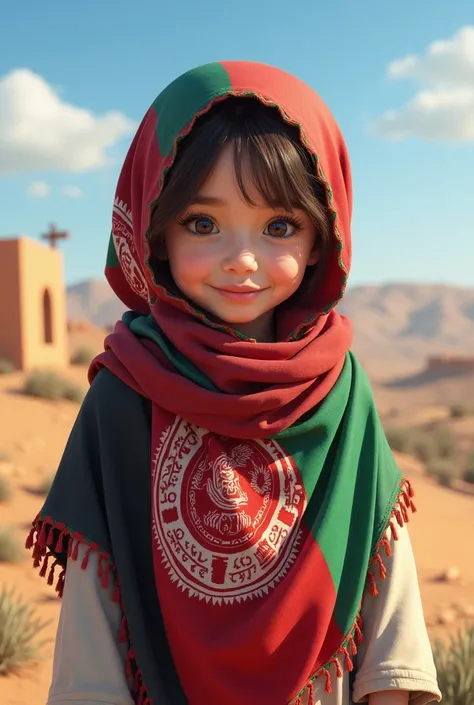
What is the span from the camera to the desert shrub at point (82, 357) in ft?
70.4

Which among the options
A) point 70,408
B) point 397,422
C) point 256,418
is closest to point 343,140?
point 256,418

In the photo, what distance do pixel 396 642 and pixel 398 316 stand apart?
103972 millimetres

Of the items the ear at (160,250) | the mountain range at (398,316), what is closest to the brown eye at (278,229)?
the ear at (160,250)

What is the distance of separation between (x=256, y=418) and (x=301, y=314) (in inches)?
12.9

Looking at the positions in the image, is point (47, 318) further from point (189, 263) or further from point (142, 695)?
point (142, 695)

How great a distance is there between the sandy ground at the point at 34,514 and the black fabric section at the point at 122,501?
338 cm

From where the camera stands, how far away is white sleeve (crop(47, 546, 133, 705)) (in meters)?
1.58

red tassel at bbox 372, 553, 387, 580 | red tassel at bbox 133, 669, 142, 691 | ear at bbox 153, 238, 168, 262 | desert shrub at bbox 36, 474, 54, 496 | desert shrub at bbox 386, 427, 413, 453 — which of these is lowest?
red tassel at bbox 133, 669, 142, 691

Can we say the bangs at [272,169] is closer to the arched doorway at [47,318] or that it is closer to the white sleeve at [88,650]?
the white sleeve at [88,650]

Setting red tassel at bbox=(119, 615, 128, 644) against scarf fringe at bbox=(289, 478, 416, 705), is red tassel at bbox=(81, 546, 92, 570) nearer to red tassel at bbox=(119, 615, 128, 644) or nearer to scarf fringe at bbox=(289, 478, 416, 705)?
red tassel at bbox=(119, 615, 128, 644)

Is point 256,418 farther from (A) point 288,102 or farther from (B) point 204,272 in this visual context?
(A) point 288,102

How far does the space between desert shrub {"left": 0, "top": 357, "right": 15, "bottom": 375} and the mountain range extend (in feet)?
182

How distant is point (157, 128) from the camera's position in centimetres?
175

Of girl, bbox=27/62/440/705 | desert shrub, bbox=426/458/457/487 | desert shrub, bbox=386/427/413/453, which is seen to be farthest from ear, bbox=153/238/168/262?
desert shrub, bbox=386/427/413/453
